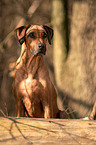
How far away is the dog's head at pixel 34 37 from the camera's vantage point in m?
2.28

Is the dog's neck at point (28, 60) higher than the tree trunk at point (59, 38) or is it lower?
lower

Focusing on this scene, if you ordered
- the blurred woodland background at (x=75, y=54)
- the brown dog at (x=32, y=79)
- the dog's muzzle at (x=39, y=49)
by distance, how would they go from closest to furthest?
the dog's muzzle at (x=39, y=49), the brown dog at (x=32, y=79), the blurred woodland background at (x=75, y=54)

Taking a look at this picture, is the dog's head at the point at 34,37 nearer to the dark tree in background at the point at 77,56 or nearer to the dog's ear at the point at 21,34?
the dog's ear at the point at 21,34

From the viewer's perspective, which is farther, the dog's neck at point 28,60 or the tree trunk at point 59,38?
the tree trunk at point 59,38

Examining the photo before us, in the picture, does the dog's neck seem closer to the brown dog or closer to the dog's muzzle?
the brown dog

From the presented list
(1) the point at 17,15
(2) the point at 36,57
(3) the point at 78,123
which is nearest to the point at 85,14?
(1) the point at 17,15

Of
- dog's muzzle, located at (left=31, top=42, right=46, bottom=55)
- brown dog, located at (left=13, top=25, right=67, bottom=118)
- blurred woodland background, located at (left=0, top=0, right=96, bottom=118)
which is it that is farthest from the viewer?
blurred woodland background, located at (left=0, top=0, right=96, bottom=118)

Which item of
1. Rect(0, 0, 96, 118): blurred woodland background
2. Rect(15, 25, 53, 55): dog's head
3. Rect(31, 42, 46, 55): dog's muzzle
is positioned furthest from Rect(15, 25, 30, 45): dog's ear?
Rect(0, 0, 96, 118): blurred woodland background

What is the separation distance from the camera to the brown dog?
93.4 inches

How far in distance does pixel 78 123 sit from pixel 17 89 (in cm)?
74

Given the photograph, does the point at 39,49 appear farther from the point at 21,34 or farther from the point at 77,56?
the point at 77,56

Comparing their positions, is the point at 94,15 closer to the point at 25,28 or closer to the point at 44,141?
the point at 25,28

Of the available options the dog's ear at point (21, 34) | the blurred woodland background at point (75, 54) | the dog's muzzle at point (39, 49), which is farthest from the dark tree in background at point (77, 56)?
the dog's muzzle at point (39, 49)

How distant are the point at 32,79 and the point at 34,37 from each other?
0.42 meters
